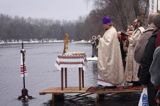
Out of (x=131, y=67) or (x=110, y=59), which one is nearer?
(x=110, y=59)

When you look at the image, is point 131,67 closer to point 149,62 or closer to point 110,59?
point 110,59

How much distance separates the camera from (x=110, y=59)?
1341cm

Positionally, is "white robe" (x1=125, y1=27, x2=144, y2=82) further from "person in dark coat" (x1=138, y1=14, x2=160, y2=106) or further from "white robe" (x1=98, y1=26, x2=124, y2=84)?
"person in dark coat" (x1=138, y1=14, x2=160, y2=106)

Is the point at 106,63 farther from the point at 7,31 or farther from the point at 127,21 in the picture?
the point at 7,31


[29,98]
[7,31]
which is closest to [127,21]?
[29,98]

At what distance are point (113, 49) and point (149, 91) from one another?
5.67 metres

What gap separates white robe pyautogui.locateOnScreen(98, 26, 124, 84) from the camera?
1338 centimetres

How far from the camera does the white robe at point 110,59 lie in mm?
13383

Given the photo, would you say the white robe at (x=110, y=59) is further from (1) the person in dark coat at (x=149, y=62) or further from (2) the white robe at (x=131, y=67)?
(1) the person in dark coat at (x=149, y=62)

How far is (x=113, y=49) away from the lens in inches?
528

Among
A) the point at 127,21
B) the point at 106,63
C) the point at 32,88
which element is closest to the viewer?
the point at 106,63

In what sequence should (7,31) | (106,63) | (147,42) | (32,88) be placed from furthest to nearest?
1. (7,31)
2. (32,88)
3. (106,63)
4. (147,42)

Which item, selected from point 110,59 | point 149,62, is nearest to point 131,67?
point 110,59

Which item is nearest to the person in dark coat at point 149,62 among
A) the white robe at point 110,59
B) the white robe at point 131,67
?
the white robe at point 110,59
